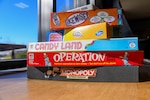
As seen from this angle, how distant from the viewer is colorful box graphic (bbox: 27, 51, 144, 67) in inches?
23.8

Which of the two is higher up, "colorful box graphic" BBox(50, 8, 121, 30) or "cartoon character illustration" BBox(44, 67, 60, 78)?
"colorful box graphic" BBox(50, 8, 121, 30)

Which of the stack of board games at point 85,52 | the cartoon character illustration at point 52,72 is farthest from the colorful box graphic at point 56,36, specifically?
the cartoon character illustration at point 52,72

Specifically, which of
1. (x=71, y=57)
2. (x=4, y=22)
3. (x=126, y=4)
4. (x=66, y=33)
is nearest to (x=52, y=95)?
(x=71, y=57)

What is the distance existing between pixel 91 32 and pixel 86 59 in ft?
0.34

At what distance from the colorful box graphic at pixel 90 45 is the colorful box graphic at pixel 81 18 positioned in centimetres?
12

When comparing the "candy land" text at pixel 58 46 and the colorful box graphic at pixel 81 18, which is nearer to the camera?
the "candy land" text at pixel 58 46

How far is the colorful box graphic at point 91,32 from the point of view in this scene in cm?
66

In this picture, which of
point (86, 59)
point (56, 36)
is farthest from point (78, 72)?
point (56, 36)

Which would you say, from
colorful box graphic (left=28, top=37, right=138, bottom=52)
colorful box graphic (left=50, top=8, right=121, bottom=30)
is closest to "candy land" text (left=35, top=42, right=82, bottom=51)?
colorful box graphic (left=28, top=37, right=138, bottom=52)

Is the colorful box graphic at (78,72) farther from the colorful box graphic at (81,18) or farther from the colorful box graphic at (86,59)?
the colorful box graphic at (81,18)

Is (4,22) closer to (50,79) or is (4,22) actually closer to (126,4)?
(50,79)

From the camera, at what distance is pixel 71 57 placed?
0.64m

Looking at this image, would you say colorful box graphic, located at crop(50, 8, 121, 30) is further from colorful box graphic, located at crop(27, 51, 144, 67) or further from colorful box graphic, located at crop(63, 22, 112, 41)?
colorful box graphic, located at crop(27, 51, 144, 67)

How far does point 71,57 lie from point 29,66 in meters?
0.16
